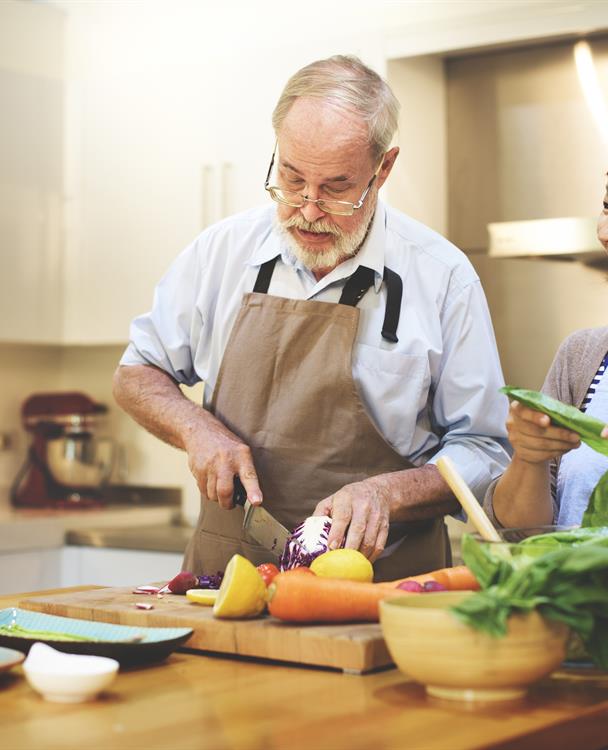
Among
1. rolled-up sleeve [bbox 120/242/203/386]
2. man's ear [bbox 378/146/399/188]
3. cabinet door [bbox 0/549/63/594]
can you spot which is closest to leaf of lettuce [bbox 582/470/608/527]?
man's ear [bbox 378/146/399/188]

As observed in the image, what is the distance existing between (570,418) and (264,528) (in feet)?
2.05

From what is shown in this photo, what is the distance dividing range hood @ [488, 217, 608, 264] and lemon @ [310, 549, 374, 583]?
1.70m

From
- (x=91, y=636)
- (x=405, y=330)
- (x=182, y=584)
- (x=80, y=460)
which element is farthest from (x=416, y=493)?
(x=80, y=460)

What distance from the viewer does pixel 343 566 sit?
4.83 ft

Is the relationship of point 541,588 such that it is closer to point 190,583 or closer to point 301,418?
point 190,583

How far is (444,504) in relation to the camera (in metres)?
1.88

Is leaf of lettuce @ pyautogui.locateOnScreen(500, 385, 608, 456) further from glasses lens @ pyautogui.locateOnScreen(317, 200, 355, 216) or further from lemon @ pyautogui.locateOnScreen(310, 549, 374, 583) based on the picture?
glasses lens @ pyautogui.locateOnScreen(317, 200, 355, 216)

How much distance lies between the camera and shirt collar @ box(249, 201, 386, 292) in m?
1.98

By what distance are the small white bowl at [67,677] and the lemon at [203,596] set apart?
1.09ft

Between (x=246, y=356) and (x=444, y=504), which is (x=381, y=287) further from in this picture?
(x=444, y=504)

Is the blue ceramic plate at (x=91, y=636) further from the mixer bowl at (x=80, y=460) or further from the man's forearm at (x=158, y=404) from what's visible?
the mixer bowl at (x=80, y=460)

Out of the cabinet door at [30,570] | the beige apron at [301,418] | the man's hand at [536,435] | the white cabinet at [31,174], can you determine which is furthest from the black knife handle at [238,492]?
the white cabinet at [31,174]

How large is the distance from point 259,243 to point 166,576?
1.55 m

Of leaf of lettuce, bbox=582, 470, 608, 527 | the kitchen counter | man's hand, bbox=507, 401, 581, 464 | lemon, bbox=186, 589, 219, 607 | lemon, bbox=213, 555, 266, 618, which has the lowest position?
the kitchen counter
